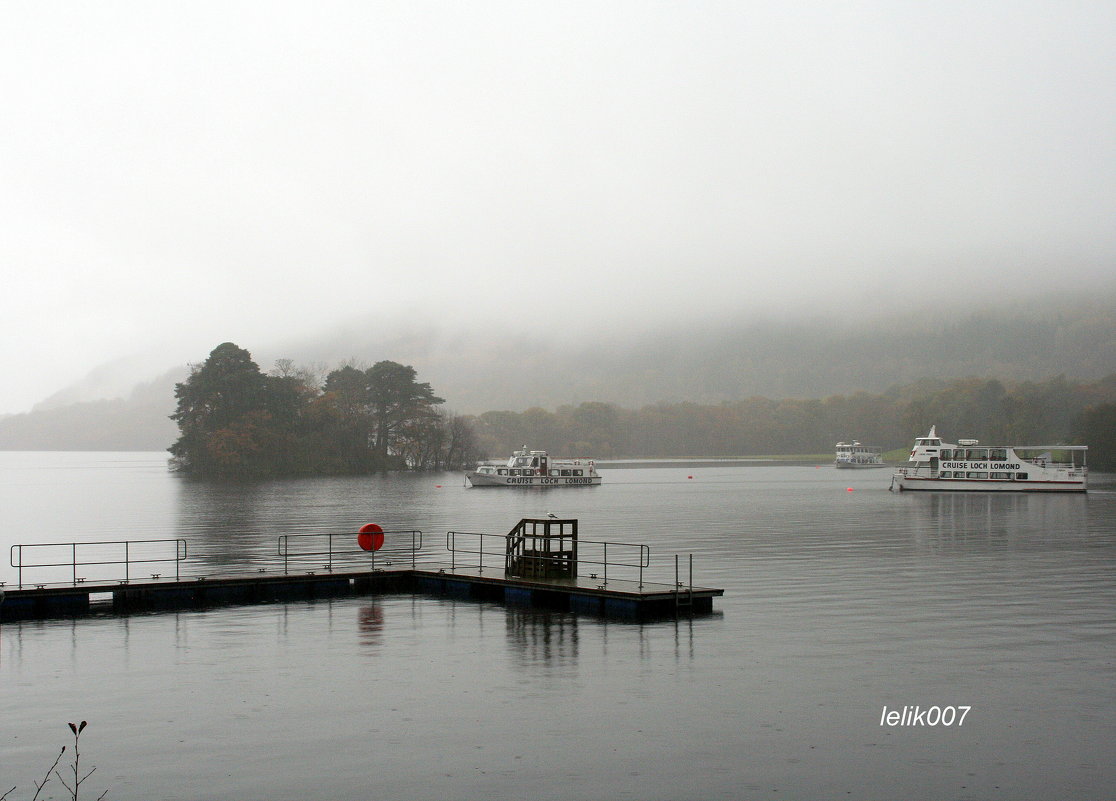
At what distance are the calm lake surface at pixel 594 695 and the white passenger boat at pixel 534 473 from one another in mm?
111472

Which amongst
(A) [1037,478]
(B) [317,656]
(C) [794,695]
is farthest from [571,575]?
(A) [1037,478]

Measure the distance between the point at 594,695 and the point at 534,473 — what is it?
448 ft

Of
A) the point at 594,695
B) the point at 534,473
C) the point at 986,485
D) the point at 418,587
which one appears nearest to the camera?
the point at 594,695

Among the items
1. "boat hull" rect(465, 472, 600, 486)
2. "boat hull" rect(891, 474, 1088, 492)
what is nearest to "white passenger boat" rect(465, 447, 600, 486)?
"boat hull" rect(465, 472, 600, 486)

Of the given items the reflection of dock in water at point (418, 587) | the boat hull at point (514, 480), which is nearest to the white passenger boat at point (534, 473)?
the boat hull at point (514, 480)

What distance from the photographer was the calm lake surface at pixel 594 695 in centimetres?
1750

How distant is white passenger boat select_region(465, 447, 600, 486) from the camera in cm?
15675

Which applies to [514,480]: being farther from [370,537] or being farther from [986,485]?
[370,537]

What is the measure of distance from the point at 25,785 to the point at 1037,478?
134m

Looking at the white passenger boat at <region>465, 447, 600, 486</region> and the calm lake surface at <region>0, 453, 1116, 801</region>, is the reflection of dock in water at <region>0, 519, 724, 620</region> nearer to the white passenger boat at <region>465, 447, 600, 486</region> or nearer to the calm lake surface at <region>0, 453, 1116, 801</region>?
the calm lake surface at <region>0, 453, 1116, 801</region>

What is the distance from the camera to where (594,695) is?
22.8 meters


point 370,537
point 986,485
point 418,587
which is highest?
point 370,537

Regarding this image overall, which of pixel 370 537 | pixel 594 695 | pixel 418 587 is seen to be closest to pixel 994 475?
pixel 418 587

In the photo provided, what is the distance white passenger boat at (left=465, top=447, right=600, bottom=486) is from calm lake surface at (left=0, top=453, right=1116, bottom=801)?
366ft
